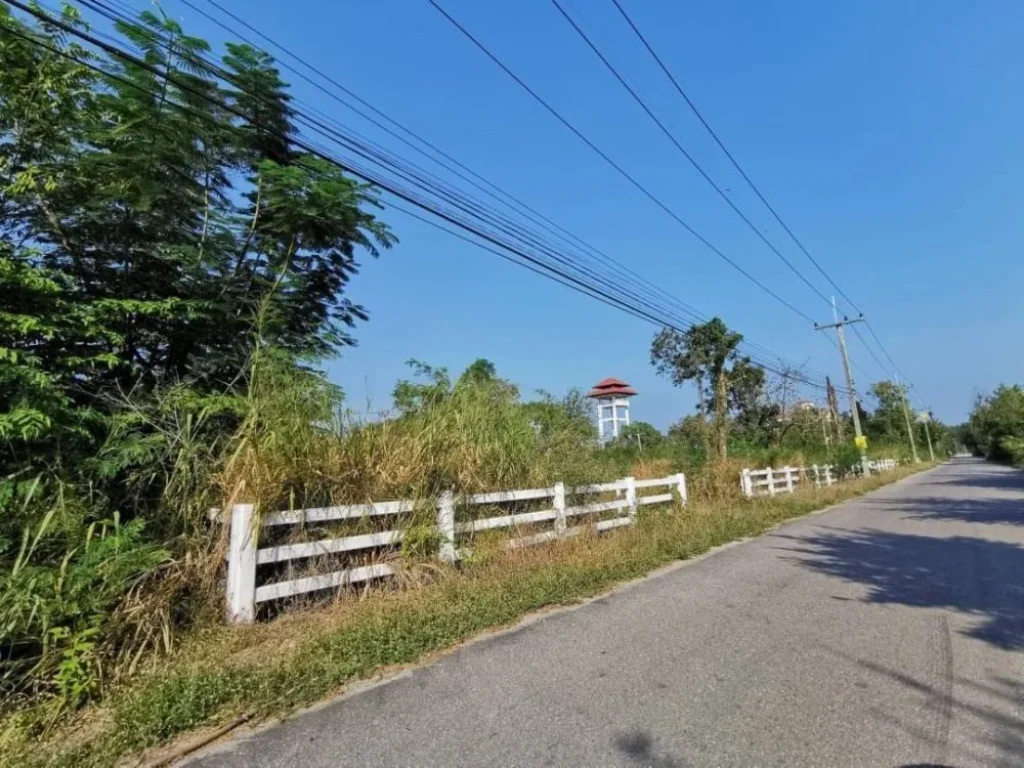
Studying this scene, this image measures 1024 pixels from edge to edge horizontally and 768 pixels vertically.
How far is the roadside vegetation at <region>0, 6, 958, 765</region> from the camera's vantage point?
3.55 m

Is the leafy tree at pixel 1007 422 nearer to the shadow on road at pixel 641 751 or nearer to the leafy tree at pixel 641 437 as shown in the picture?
the leafy tree at pixel 641 437

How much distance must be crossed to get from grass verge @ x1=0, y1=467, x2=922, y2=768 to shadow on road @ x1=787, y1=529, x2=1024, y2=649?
247cm

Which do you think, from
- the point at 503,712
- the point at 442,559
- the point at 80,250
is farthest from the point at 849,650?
the point at 80,250

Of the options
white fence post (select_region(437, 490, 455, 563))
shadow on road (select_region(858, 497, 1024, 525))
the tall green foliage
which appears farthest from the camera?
shadow on road (select_region(858, 497, 1024, 525))

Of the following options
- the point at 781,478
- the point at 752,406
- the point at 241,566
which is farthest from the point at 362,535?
the point at 752,406

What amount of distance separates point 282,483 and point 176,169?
4.14 m

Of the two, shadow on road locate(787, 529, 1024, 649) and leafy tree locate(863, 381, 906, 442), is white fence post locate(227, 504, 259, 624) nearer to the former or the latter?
shadow on road locate(787, 529, 1024, 649)

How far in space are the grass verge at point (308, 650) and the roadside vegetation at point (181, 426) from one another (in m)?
0.02

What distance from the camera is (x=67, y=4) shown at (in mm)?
5691

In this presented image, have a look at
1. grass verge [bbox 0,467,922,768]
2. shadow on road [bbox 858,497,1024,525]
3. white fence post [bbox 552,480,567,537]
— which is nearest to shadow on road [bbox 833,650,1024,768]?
grass verge [bbox 0,467,922,768]

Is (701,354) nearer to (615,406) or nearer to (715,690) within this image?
(615,406)

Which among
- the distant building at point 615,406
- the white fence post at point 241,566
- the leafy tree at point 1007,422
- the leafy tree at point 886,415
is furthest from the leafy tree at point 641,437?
the leafy tree at point 886,415

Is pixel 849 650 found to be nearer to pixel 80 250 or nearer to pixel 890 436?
pixel 80 250

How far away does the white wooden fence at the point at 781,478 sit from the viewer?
16.5 meters
